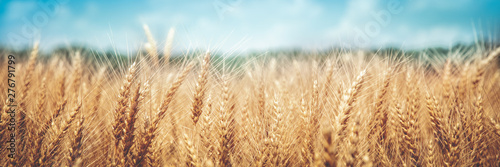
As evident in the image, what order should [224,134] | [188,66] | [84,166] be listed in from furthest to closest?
[188,66]
[84,166]
[224,134]

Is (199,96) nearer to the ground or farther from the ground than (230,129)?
farther from the ground

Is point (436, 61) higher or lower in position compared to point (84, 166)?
higher

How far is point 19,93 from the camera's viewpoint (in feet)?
5.52

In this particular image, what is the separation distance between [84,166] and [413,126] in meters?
2.14

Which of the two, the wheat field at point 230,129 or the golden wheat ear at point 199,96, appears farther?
the golden wheat ear at point 199,96

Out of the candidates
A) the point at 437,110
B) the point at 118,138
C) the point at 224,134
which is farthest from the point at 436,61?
the point at 118,138

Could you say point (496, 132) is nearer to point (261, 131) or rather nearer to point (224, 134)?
point (261, 131)

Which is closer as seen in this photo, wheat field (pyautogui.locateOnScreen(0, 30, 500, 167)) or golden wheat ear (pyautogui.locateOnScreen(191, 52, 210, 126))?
wheat field (pyautogui.locateOnScreen(0, 30, 500, 167))

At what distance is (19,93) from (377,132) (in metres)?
2.62

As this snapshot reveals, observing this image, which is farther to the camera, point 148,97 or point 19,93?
point 19,93

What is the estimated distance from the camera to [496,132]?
1.44 meters

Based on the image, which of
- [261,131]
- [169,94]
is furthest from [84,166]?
[261,131]

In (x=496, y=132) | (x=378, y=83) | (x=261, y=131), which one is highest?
(x=378, y=83)

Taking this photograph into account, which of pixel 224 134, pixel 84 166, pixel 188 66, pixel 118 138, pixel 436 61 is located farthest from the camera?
pixel 436 61
